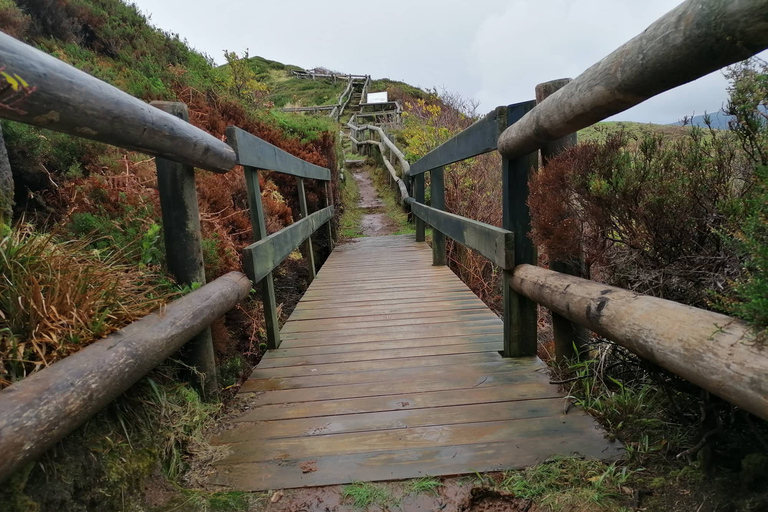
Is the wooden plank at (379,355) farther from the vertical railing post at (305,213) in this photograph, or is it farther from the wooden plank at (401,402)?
the vertical railing post at (305,213)

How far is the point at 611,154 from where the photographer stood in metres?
1.48

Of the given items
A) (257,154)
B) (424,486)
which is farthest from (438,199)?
(424,486)

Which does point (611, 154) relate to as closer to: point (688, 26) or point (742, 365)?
point (688, 26)

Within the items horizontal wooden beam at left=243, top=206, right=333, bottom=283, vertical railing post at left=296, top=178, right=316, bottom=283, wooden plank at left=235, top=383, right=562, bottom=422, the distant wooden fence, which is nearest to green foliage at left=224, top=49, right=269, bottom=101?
vertical railing post at left=296, top=178, right=316, bottom=283

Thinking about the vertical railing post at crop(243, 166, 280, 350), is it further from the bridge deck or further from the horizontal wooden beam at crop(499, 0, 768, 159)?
the horizontal wooden beam at crop(499, 0, 768, 159)

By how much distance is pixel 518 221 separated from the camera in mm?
2223

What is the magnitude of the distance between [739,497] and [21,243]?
2050 millimetres

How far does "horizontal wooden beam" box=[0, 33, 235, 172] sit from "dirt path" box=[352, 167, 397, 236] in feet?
23.7

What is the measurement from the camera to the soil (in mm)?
1302

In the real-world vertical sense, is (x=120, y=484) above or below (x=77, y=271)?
below

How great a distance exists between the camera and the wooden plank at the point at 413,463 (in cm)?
145

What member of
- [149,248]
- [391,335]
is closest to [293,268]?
[391,335]

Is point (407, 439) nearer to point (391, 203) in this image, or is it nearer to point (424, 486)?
point (424, 486)

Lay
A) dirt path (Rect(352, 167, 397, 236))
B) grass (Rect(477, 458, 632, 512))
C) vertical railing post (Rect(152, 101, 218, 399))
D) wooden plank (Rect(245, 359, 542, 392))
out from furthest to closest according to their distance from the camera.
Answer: dirt path (Rect(352, 167, 397, 236))
wooden plank (Rect(245, 359, 542, 392))
vertical railing post (Rect(152, 101, 218, 399))
grass (Rect(477, 458, 632, 512))
